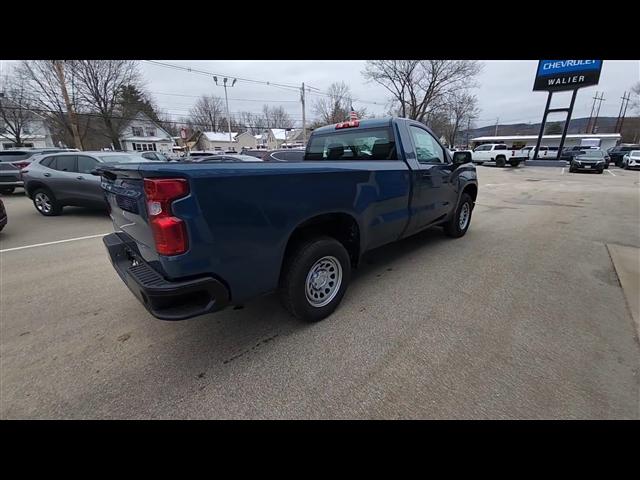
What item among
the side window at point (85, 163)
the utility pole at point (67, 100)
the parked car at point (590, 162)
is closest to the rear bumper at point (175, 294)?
the side window at point (85, 163)

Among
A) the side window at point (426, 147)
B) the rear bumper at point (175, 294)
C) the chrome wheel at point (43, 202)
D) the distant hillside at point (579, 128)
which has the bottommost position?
the chrome wheel at point (43, 202)

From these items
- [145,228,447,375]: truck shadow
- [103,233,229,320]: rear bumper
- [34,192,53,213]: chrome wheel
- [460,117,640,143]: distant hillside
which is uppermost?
[460,117,640,143]: distant hillside

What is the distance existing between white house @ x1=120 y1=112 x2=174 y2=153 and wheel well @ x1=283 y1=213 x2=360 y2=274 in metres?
53.1

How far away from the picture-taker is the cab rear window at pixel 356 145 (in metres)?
3.74

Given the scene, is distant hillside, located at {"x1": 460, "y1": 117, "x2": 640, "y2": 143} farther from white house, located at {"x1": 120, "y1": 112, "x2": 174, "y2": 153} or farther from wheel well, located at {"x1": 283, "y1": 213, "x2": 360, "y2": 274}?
wheel well, located at {"x1": 283, "y1": 213, "x2": 360, "y2": 274}

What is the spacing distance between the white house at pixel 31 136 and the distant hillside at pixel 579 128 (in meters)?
85.8

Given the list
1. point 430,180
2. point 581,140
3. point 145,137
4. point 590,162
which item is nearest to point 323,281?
point 430,180

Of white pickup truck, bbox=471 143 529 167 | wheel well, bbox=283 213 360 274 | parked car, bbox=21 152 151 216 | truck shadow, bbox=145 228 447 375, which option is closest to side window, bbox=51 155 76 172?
parked car, bbox=21 152 151 216

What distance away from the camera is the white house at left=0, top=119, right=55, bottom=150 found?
130 ft

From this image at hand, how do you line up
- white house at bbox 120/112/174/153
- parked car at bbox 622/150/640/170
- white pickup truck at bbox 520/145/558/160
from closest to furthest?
1. parked car at bbox 622/150/640/170
2. white pickup truck at bbox 520/145/558/160
3. white house at bbox 120/112/174/153

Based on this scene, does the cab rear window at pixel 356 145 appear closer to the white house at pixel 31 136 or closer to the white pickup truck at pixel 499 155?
the white pickup truck at pixel 499 155

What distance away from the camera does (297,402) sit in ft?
6.55
